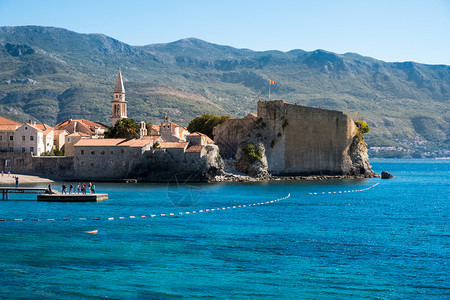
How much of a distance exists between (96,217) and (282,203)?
16.0 meters

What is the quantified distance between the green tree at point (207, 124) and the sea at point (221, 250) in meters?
40.8

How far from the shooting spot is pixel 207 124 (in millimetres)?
91875

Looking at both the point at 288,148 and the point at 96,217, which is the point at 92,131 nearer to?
the point at 288,148

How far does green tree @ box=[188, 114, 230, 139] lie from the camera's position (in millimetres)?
90688

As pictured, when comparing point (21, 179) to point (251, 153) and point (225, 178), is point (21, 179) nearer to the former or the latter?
point (225, 178)

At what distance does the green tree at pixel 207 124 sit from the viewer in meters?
90.7

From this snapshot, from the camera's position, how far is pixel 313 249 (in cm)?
2902


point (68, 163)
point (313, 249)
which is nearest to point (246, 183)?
point (68, 163)

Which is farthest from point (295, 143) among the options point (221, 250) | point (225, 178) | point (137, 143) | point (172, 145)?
point (221, 250)

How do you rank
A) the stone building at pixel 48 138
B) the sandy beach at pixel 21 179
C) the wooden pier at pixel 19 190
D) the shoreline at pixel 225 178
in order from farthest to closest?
the stone building at pixel 48 138, the shoreline at pixel 225 178, the sandy beach at pixel 21 179, the wooden pier at pixel 19 190

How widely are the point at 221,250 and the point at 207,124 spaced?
63.8 meters

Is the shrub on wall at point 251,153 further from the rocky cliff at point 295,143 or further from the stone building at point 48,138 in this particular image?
the stone building at point 48,138

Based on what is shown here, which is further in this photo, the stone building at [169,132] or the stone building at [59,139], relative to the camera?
the stone building at [169,132]

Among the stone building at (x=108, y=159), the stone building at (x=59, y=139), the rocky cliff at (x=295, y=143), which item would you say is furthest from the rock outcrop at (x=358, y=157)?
the stone building at (x=59, y=139)
